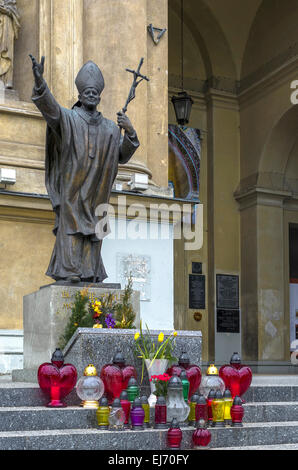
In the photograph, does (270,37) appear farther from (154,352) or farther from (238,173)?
(154,352)

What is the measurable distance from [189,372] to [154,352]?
418 mm

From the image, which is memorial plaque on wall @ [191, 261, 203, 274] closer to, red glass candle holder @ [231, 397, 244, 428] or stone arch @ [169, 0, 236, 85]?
stone arch @ [169, 0, 236, 85]

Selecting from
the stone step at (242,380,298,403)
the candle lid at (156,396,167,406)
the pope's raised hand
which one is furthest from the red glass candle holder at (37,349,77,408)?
the pope's raised hand

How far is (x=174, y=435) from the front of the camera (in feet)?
17.3

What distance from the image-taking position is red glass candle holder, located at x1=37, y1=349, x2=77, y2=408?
19.6 feet

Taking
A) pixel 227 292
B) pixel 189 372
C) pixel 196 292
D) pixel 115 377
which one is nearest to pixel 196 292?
pixel 196 292

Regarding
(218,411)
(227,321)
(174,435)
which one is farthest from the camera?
(227,321)

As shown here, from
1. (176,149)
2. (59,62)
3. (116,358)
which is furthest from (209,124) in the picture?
(116,358)

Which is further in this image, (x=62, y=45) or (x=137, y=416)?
(x=62, y=45)

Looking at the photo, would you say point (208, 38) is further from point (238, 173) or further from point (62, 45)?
point (62, 45)

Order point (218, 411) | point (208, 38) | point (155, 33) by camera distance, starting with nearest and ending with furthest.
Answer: point (218, 411)
point (155, 33)
point (208, 38)

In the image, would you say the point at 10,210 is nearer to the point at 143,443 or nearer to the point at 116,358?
the point at 116,358

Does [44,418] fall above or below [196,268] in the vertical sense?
below

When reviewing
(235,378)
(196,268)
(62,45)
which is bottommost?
(235,378)
